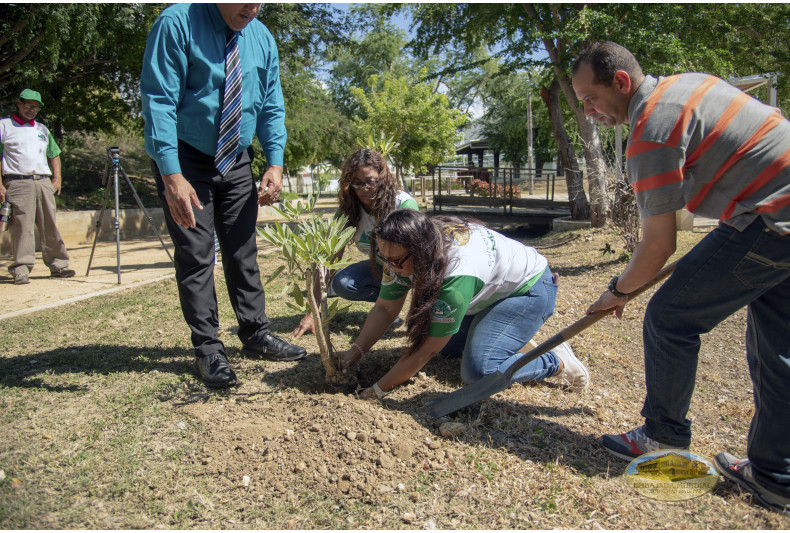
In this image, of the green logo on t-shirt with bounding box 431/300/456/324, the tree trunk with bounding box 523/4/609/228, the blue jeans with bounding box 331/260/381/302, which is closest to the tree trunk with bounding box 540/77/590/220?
the tree trunk with bounding box 523/4/609/228

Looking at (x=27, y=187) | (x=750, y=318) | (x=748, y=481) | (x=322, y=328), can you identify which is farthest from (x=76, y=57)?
(x=748, y=481)

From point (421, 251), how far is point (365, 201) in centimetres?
112

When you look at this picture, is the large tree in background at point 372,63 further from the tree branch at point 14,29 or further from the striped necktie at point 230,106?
the striped necktie at point 230,106

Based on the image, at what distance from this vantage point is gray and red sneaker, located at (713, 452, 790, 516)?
1.80 m

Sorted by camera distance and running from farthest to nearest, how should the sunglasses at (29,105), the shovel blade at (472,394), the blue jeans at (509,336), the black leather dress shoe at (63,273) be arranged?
1. the black leather dress shoe at (63,273)
2. the sunglasses at (29,105)
3. the blue jeans at (509,336)
4. the shovel blade at (472,394)

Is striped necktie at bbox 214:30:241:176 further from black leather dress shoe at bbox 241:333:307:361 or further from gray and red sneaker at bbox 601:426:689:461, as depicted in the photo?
gray and red sneaker at bbox 601:426:689:461

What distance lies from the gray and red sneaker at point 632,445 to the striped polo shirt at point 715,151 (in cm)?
86

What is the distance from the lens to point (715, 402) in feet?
9.02

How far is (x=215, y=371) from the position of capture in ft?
8.98

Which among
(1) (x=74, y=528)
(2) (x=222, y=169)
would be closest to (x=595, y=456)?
(1) (x=74, y=528)

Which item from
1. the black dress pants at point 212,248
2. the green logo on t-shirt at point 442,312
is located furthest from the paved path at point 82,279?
the green logo on t-shirt at point 442,312

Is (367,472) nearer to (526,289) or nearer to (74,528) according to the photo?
(74,528)

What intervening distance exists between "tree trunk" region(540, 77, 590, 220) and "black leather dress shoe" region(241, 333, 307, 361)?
743 centimetres

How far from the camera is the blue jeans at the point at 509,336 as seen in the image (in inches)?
101
